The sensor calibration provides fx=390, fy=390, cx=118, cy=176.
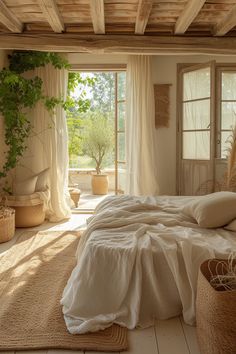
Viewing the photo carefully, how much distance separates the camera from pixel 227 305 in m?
1.80

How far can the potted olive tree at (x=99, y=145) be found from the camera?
27.3ft

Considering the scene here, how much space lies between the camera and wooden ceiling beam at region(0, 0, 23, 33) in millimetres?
2946

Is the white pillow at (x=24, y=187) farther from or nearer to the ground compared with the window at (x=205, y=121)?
nearer to the ground

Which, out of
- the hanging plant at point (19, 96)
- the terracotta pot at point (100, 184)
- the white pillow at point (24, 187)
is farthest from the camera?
the terracotta pot at point (100, 184)

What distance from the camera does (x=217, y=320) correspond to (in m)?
1.83

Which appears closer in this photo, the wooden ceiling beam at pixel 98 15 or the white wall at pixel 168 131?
the wooden ceiling beam at pixel 98 15

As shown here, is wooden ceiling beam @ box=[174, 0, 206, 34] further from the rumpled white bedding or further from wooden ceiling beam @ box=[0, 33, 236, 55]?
the rumpled white bedding

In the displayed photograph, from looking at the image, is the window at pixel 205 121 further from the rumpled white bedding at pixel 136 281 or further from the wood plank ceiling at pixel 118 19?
the rumpled white bedding at pixel 136 281

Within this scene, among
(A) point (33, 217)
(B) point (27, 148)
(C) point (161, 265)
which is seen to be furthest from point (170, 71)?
(C) point (161, 265)

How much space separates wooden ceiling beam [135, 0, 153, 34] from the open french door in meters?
1.92

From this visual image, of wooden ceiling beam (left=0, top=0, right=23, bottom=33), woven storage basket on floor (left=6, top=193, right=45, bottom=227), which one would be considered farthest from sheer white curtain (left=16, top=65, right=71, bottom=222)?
wooden ceiling beam (left=0, top=0, right=23, bottom=33)

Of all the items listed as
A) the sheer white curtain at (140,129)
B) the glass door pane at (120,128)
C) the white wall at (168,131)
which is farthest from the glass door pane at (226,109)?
the glass door pane at (120,128)

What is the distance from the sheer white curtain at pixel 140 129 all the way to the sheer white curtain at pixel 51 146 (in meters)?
0.95

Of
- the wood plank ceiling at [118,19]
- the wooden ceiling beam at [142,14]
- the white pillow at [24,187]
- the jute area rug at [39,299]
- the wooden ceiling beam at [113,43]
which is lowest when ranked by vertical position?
the jute area rug at [39,299]
